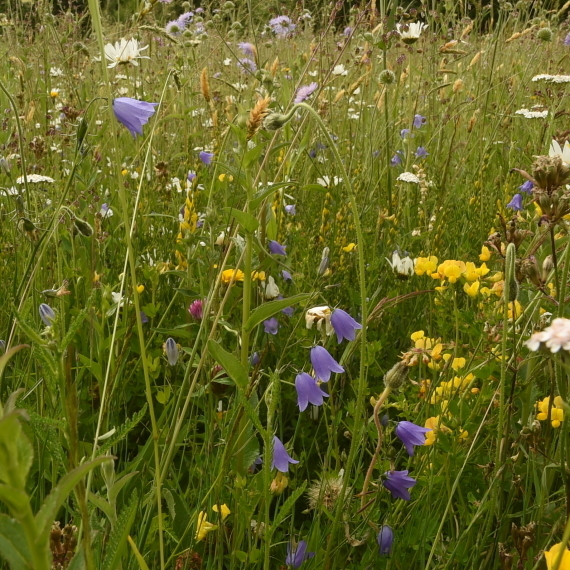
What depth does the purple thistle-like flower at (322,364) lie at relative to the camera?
114 cm

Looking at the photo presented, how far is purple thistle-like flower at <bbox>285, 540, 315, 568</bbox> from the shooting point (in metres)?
1.01

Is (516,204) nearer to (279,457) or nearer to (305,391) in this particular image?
(305,391)

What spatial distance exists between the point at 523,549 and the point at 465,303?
3.68 feet

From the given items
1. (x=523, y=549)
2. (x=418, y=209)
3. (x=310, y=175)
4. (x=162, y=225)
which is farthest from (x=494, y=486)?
(x=310, y=175)

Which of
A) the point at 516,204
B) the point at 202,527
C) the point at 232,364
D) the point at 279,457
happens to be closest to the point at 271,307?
the point at 232,364

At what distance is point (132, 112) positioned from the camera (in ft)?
4.35

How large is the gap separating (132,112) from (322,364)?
66cm

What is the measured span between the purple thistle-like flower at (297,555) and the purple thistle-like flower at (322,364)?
0.93 ft

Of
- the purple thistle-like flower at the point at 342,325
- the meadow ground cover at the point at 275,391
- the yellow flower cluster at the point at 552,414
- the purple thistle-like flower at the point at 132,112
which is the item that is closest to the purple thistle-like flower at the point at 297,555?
the meadow ground cover at the point at 275,391

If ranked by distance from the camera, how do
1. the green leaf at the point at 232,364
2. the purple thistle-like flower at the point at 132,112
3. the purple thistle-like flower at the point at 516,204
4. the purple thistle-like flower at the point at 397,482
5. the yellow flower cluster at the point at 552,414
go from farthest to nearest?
the purple thistle-like flower at the point at 516,204
the purple thistle-like flower at the point at 132,112
the yellow flower cluster at the point at 552,414
the purple thistle-like flower at the point at 397,482
the green leaf at the point at 232,364

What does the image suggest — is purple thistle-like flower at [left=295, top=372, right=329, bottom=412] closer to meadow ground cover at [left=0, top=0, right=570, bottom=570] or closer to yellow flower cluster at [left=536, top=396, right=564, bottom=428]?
meadow ground cover at [left=0, top=0, right=570, bottom=570]

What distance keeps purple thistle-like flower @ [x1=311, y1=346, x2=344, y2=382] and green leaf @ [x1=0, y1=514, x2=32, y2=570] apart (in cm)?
74

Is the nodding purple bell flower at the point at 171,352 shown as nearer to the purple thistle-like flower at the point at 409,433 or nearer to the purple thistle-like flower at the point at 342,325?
the purple thistle-like flower at the point at 342,325

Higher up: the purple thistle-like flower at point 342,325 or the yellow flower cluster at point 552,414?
the purple thistle-like flower at point 342,325
